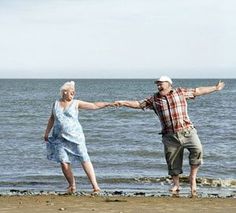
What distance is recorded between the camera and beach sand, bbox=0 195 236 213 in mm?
8164

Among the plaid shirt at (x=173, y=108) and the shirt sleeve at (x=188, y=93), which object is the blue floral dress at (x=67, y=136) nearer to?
the plaid shirt at (x=173, y=108)

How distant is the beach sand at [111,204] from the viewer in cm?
816

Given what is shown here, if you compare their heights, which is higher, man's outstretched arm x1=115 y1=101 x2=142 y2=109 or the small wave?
man's outstretched arm x1=115 y1=101 x2=142 y2=109

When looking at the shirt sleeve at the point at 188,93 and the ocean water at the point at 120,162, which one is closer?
the shirt sleeve at the point at 188,93

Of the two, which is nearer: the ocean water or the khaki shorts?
the khaki shorts

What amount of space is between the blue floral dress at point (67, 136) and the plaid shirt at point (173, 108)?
3.87 ft

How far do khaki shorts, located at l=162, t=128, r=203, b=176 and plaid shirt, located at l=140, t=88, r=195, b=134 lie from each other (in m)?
0.10

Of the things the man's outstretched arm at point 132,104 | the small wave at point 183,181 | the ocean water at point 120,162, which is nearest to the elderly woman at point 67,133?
the man's outstretched arm at point 132,104

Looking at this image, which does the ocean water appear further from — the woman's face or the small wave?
the woman's face

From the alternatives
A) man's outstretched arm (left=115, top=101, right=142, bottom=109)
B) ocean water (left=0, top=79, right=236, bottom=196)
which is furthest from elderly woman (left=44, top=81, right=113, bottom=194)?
ocean water (left=0, top=79, right=236, bottom=196)

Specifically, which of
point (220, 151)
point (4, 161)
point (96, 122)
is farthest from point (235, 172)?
point (96, 122)

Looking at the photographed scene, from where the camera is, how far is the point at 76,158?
980 centimetres

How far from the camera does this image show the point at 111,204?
867 centimetres

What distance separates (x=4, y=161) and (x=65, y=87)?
28.3ft
